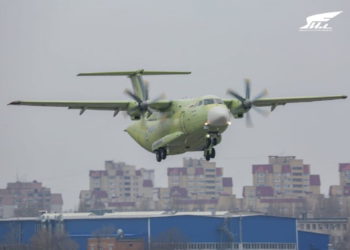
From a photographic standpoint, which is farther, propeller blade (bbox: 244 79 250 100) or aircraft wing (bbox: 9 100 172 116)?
propeller blade (bbox: 244 79 250 100)

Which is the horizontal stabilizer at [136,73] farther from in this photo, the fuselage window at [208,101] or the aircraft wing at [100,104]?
the fuselage window at [208,101]

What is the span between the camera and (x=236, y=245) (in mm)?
102000

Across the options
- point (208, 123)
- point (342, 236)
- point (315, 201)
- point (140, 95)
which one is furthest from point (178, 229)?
point (315, 201)

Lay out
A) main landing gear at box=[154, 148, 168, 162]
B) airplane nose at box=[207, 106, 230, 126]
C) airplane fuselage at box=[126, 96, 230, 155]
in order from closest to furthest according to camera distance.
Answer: airplane nose at box=[207, 106, 230, 126] → airplane fuselage at box=[126, 96, 230, 155] → main landing gear at box=[154, 148, 168, 162]

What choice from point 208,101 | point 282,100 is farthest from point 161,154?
point 282,100

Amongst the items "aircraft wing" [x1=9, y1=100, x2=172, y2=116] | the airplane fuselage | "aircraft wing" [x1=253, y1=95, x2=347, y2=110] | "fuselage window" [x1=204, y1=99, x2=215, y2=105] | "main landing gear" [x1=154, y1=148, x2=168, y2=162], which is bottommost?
"main landing gear" [x1=154, y1=148, x2=168, y2=162]

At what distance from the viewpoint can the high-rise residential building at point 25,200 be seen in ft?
402

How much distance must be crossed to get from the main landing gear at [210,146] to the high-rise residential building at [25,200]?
174ft

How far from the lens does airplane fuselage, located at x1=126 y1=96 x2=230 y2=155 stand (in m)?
60.1

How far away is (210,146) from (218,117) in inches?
119

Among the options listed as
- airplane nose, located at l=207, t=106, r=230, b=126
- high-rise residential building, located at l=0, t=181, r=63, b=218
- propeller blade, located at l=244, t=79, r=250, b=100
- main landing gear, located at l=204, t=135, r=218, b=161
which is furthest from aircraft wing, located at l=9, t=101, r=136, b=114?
high-rise residential building, located at l=0, t=181, r=63, b=218

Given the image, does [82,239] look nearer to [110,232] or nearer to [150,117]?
[110,232]

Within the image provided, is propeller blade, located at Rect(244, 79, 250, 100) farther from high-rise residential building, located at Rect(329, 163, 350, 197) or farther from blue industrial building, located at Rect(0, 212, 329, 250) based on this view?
high-rise residential building, located at Rect(329, 163, 350, 197)

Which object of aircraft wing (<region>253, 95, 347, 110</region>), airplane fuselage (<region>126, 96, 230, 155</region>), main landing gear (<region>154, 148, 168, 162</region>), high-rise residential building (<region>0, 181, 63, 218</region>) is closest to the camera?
airplane fuselage (<region>126, 96, 230, 155</region>)
